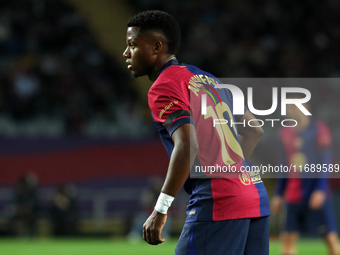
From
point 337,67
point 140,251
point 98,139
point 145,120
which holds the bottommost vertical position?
point 140,251

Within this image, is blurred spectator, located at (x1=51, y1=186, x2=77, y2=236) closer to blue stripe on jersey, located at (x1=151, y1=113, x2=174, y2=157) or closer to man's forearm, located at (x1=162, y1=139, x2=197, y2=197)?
blue stripe on jersey, located at (x1=151, y1=113, x2=174, y2=157)

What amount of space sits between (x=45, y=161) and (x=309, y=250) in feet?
22.7

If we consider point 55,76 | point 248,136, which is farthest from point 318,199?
point 55,76

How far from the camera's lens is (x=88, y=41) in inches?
681

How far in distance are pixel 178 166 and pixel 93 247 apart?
7905 millimetres

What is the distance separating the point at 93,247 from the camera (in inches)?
400

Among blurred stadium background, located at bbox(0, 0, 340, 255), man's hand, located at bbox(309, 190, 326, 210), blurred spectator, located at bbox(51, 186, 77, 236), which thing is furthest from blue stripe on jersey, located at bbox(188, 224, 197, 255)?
blurred spectator, located at bbox(51, 186, 77, 236)

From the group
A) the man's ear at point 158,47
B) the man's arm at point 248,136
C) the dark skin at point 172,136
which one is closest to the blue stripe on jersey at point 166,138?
the dark skin at point 172,136

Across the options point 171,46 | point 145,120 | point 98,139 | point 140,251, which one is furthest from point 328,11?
point 171,46

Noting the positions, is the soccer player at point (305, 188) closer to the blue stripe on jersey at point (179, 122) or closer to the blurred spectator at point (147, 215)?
the blue stripe on jersey at point (179, 122)

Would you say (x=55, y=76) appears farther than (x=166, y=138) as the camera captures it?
Yes

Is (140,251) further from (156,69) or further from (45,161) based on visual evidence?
(156,69)

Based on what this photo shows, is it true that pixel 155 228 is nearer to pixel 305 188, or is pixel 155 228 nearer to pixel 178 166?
pixel 178 166

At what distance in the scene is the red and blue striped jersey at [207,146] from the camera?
2840mm
